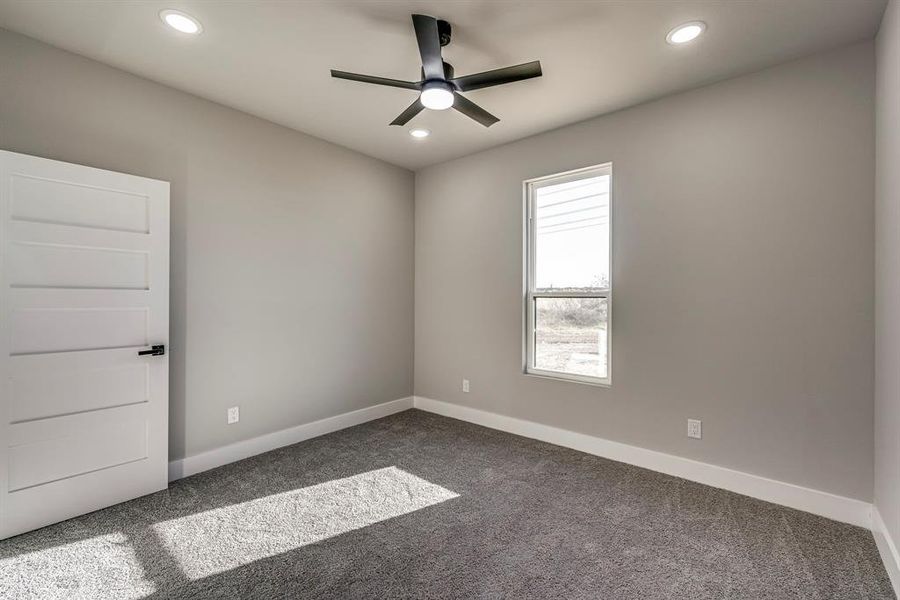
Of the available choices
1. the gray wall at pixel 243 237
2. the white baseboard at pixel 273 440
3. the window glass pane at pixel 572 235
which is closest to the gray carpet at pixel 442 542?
the white baseboard at pixel 273 440

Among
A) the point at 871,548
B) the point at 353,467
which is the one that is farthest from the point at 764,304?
the point at 353,467

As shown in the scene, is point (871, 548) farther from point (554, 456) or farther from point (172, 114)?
point (172, 114)

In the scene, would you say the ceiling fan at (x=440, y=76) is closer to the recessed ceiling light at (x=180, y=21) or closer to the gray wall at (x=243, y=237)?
the recessed ceiling light at (x=180, y=21)

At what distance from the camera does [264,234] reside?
3.52 metres

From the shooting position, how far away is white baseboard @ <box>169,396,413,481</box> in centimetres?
304

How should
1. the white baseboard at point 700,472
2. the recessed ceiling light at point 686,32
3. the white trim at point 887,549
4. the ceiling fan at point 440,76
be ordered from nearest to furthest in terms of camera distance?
the white trim at point 887,549, the ceiling fan at point 440,76, the recessed ceiling light at point 686,32, the white baseboard at point 700,472

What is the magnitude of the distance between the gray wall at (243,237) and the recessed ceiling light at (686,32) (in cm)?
290

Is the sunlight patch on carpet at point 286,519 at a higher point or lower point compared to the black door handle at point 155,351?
lower

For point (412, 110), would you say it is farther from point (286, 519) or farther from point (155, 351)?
point (286, 519)

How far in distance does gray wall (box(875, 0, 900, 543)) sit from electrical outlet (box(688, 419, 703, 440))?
0.87 m

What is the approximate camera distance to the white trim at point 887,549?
1853 millimetres

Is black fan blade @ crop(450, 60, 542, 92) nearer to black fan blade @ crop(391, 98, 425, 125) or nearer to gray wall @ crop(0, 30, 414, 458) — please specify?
black fan blade @ crop(391, 98, 425, 125)

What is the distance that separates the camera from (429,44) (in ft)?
6.78

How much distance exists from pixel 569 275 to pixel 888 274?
1981mm
